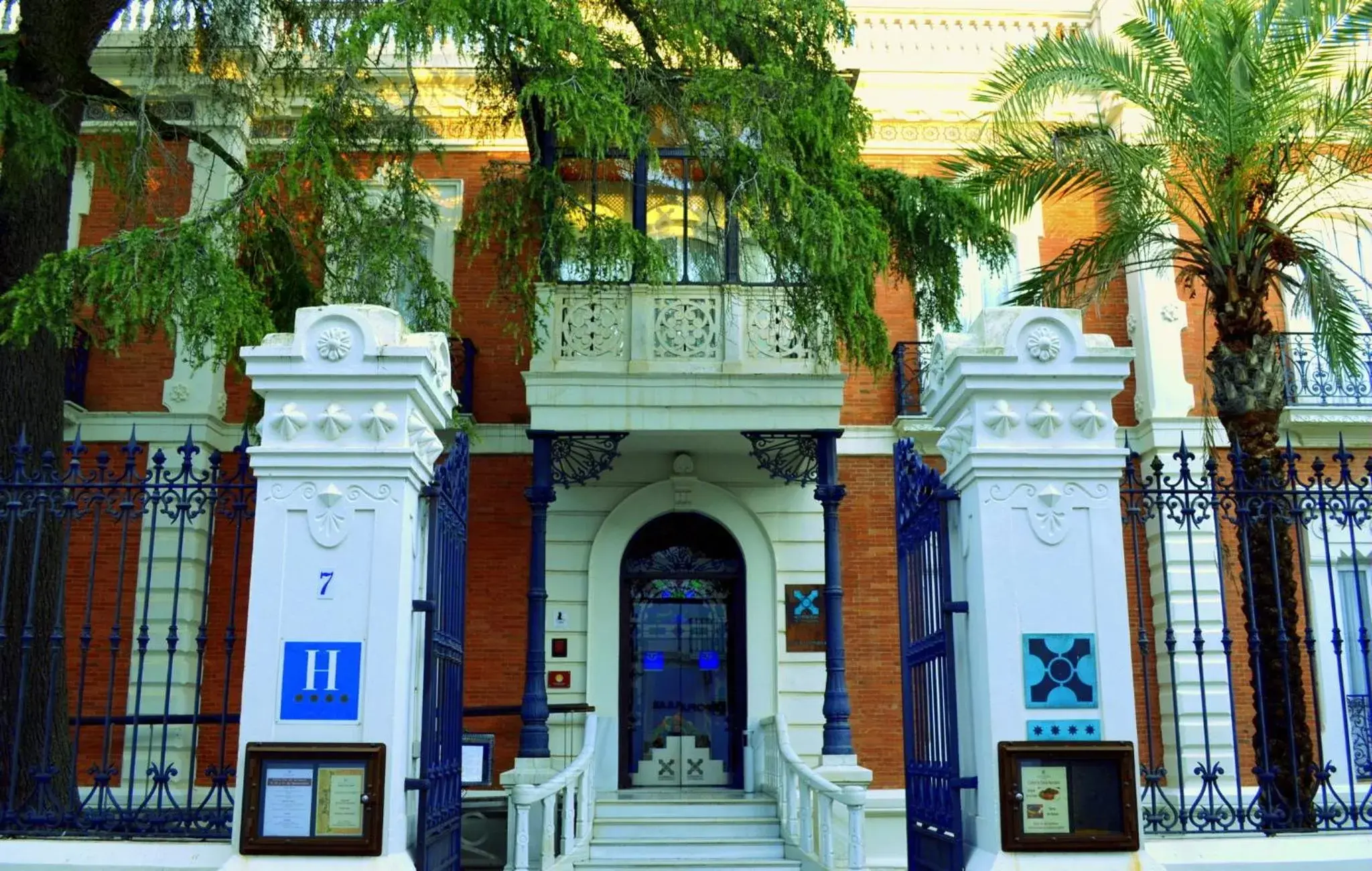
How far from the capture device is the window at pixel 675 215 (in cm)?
1313

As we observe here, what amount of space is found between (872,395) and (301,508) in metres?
10.5

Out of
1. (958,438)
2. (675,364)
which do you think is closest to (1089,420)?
(958,438)

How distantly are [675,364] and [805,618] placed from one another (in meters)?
3.67

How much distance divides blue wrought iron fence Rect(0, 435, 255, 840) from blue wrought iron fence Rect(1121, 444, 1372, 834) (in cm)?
471

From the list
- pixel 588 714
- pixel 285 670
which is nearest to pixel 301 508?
pixel 285 670

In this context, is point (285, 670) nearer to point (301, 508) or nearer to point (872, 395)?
point (301, 508)

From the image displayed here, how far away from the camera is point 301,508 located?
6.07m

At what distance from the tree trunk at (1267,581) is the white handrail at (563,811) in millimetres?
4906

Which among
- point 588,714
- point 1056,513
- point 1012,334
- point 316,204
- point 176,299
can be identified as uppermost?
point 316,204

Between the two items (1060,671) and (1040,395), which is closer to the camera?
(1060,671)

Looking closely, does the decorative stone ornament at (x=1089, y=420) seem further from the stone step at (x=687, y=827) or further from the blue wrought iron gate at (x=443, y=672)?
the stone step at (x=687, y=827)

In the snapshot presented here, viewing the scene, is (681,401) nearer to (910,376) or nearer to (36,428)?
(910,376)

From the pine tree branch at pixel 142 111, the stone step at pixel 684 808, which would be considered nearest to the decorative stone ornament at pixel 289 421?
the pine tree branch at pixel 142 111

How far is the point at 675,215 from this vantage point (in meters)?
14.3
